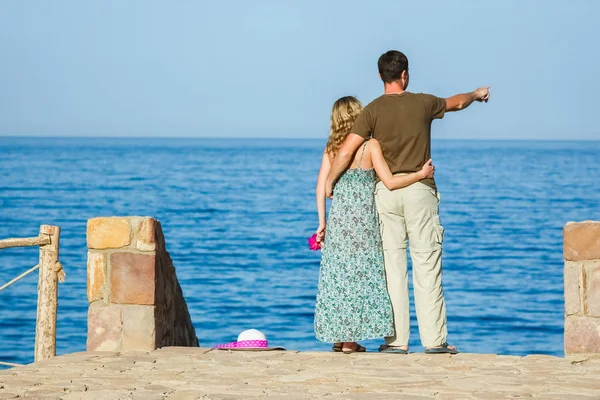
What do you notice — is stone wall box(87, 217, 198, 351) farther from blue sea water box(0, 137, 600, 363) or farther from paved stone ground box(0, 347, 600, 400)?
blue sea water box(0, 137, 600, 363)

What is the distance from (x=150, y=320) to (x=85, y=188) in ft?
174

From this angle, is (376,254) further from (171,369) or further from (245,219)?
(245,219)

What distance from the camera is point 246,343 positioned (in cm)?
770

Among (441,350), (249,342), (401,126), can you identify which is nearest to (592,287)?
(441,350)

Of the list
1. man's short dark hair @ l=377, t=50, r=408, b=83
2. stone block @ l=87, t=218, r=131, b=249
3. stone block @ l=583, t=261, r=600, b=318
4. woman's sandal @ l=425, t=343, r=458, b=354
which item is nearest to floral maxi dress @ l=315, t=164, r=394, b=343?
woman's sandal @ l=425, t=343, r=458, b=354

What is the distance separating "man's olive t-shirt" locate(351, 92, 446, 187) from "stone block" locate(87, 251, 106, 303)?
1.86 meters

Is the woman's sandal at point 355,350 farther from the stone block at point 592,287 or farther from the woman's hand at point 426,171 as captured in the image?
the stone block at point 592,287

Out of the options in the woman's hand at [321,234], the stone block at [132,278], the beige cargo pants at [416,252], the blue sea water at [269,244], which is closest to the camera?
the beige cargo pants at [416,252]

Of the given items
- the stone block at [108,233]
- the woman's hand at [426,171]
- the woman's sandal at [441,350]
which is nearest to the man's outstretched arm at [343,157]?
the woman's hand at [426,171]

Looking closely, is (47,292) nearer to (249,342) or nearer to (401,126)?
(249,342)

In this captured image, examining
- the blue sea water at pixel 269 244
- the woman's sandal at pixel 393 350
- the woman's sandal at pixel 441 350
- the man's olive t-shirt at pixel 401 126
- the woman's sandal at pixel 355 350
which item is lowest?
the blue sea water at pixel 269 244

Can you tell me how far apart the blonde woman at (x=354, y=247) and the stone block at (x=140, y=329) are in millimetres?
1126

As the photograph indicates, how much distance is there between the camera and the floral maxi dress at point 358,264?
7.15 meters

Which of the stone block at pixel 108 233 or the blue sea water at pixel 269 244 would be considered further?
the blue sea water at pixel 269 244
